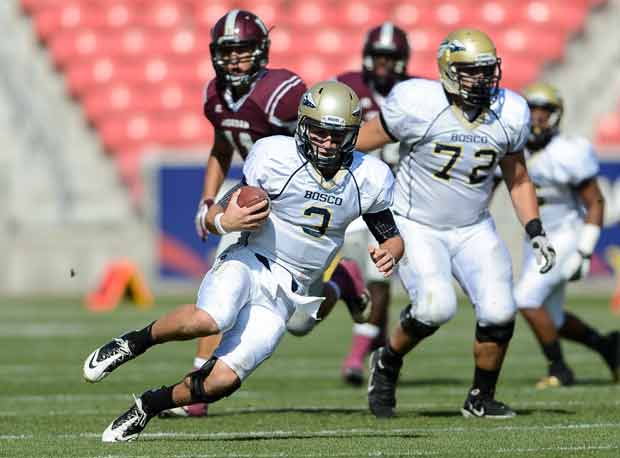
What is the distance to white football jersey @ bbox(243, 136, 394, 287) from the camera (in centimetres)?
561

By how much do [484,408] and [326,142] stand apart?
1559mm

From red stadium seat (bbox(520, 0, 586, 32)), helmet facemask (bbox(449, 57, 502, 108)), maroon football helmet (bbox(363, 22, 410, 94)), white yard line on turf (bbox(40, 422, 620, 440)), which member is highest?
helmet facemask (bbox(449, 57, 502, 108))

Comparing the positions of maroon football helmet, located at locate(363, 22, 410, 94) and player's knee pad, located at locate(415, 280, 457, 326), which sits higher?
maroon football helmet, located at locate(363, 22, 410, 94)

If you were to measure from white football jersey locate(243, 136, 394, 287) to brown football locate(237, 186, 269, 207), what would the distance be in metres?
0.15

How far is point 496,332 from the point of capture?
647 centimetres

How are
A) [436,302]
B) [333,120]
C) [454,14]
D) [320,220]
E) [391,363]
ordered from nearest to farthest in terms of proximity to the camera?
1. [333,120]
2. [320,220]
3. [436,302]
4. [391,363]
5. [454,14]

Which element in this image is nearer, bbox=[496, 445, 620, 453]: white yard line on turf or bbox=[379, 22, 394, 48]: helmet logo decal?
bbox=[496, 445, 620, 453]: white yard line on turf

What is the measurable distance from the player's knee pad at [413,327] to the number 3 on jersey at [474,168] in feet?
1.99

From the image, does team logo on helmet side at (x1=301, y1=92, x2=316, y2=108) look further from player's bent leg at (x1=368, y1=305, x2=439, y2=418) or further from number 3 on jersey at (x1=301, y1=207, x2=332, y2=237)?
player's bent leg at (x1=368, y1=305, x2=439, y2=418)

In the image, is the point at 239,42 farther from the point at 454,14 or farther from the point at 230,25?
the point at 454,14

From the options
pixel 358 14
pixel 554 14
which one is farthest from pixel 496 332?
pixel 358 14

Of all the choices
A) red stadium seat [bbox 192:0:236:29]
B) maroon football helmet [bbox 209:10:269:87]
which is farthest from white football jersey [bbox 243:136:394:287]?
red stadium seat [bbox 192:0:236:29]

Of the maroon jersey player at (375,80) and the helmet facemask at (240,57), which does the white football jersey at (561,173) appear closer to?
the maroon jersey player at (375,80)

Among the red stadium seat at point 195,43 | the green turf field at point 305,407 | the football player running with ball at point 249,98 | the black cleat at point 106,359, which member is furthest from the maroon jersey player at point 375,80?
the red stadium seat at point 195,43
